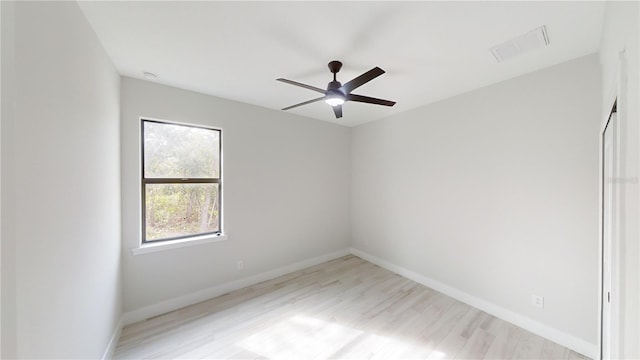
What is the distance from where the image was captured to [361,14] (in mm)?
1485

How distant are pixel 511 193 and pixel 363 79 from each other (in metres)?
2.06

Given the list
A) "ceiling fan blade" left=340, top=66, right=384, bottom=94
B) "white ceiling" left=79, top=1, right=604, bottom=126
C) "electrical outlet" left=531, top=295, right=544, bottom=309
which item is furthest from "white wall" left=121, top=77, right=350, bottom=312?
"electrical outlet" left=531, top=295, right=544, bottom=309

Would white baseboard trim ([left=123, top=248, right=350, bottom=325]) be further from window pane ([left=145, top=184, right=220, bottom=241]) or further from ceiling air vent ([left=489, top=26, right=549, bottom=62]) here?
ceiling air vent ([left=489, top=26, right=549, bottom=62])

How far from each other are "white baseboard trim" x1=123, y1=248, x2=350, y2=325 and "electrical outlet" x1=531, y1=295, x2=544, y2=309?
2.82 meters

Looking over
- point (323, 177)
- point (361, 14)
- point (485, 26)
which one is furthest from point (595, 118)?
point (323, 177)

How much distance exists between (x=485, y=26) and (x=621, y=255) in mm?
1577

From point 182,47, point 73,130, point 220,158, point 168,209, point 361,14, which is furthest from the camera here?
point 220,158

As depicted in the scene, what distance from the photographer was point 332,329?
7.55 feet

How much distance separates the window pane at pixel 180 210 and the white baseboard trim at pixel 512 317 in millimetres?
2994

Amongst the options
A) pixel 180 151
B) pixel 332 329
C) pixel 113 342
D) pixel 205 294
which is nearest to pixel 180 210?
pixel 180 151

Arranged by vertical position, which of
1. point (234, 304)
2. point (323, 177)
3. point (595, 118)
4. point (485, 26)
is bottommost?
point (234, 304)

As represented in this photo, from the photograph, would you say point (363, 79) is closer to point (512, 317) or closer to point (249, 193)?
point (249, 193)

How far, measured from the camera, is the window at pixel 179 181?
2.55 metres

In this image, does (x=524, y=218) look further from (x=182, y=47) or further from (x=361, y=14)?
(x=182, y=47)
